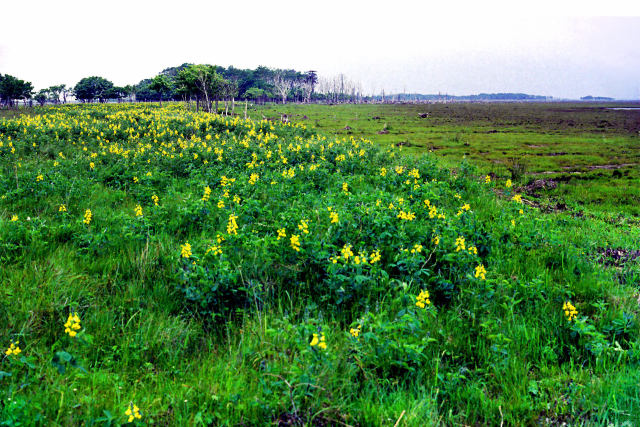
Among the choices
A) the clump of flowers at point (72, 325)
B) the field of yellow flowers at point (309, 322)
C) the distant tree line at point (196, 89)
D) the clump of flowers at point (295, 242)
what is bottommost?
the field of yellow flowers at point (309, 322)

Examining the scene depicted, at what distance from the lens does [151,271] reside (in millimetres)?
4871

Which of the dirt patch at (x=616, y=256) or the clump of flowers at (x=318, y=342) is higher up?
the clump of flowers at (x=318, y=342)

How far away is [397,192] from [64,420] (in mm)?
8322

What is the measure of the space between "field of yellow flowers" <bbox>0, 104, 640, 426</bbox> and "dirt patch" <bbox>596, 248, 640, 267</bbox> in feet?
1.06

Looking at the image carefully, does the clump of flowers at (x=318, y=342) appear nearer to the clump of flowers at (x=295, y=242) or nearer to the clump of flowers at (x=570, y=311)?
the clump of flowers at (x=295, y=242)

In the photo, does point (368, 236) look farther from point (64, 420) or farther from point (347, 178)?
point (347, 178)

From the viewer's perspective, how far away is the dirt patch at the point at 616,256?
19.9 ft

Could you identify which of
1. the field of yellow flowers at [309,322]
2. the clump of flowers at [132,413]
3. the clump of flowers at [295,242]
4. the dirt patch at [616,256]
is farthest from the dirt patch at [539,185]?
the clump of flowers at [132,413]

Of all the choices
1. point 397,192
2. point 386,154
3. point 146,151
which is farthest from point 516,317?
point 146,151

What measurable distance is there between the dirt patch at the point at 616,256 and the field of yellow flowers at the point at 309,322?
1.06ft

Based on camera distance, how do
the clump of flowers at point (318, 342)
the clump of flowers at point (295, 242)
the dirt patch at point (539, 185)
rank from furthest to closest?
the dirt patch at point (539, 185) → the clump of flowers at point (295, 242) → the clump of flowers at point (318, 342)

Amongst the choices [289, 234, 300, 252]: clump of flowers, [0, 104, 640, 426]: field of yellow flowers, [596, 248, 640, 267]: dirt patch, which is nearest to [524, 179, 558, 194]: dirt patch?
[0, 104, 640, 426]: field of yellow flowers

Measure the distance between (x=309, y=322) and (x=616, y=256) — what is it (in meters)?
6.15

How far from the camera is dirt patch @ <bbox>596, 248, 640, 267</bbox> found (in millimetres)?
Result: 6059
